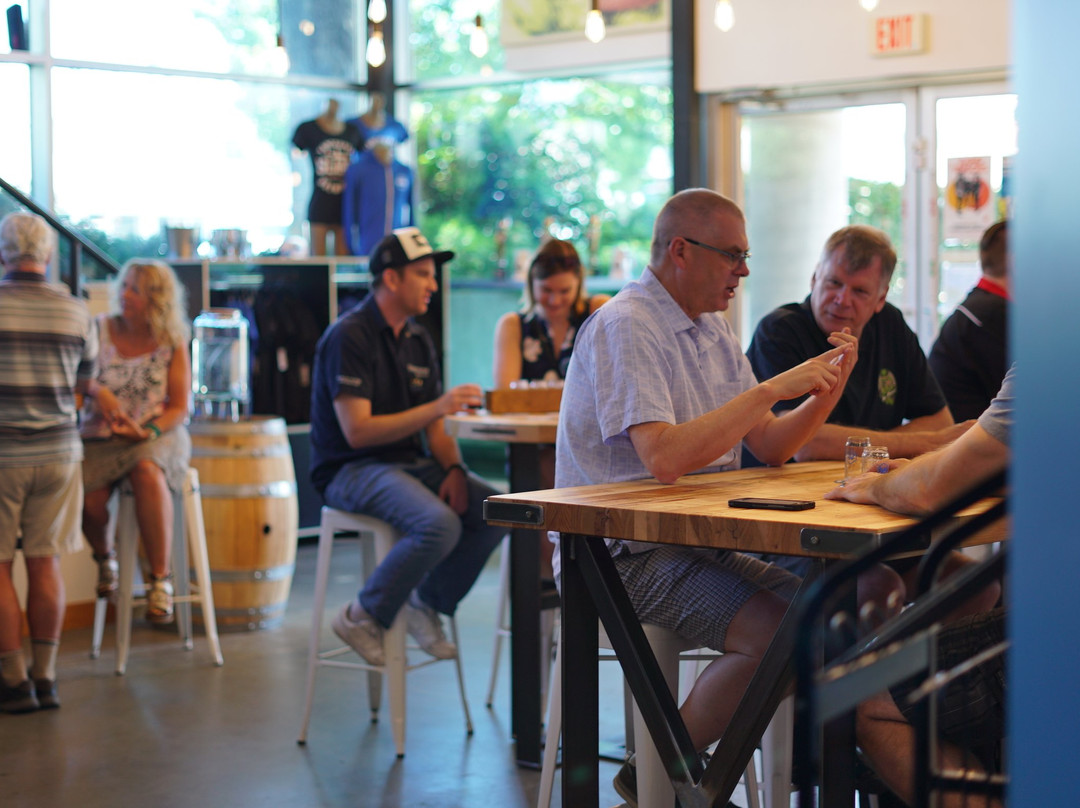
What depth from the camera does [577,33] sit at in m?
7.71

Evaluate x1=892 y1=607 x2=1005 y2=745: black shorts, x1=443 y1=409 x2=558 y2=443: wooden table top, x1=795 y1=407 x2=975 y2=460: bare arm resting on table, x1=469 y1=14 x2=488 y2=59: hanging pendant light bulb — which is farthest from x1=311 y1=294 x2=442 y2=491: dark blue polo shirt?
x1=469 y1=14 x2=488 y2=59: hanging pendant light bulb

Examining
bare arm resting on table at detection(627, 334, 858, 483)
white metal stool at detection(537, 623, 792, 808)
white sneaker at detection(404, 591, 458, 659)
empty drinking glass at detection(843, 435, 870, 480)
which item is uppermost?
bare arm resting on table at detection(627, 334, 858, 483)

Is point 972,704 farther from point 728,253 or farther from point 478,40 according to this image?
point 478,40

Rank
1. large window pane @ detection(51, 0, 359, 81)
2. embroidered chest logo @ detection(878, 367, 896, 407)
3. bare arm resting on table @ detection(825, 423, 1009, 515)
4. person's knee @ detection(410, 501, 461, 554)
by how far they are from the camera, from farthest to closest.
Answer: large window pane @ detection(51, 0, 359, 81) → person's knee @ detection(410, 501, 461, 554) → embroidered chest logo @ detection(878, 367, 896, 407) → bare arm resting on table @ detection(825, 423, 1009, 515)

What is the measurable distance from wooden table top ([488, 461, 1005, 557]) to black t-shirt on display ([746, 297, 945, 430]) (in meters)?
0.67

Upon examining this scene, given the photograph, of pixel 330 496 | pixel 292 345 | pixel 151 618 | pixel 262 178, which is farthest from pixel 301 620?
pixel 262 178

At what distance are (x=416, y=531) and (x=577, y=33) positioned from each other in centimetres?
483

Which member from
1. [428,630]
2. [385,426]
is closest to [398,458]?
[385,426]

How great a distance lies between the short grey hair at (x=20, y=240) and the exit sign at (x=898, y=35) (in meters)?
4.08

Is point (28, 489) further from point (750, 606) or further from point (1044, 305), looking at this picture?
point (1044, 305)

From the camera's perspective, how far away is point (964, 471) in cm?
199

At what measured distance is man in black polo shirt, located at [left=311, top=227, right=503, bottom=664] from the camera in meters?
3.69

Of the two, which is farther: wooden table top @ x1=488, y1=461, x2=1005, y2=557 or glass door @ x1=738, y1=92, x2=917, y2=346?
glass door @ x1=738, y1=92, x2=917, y2=346

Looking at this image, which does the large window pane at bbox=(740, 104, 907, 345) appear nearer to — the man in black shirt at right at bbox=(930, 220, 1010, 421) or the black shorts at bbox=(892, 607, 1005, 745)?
the man in black shirt at right at bbox=(930, 220, 1010, 421)
